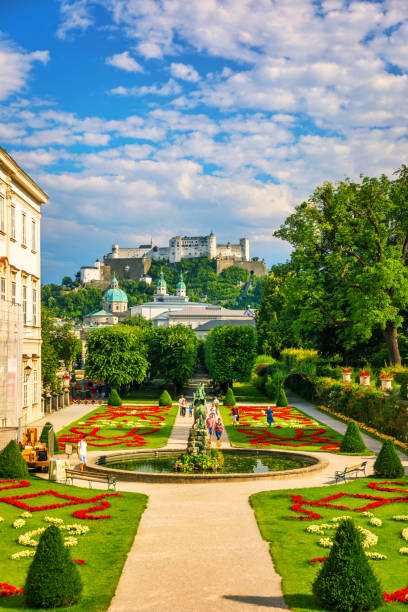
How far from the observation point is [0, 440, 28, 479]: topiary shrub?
18.2 meters

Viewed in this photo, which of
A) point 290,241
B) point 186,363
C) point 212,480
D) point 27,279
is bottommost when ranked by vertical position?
point 212,480

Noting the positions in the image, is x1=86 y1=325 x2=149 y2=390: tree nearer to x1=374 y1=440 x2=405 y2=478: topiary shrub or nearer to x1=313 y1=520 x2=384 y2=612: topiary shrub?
x1=374 y1=440 x2=405 y2=478: topiary shrub

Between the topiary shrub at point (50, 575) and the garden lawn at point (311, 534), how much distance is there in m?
3.28

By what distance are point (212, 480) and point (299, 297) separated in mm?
26952

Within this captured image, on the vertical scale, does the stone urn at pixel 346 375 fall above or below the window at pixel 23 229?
below

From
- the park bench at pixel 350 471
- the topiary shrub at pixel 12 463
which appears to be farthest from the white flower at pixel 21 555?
the park bench at pixel 350 471

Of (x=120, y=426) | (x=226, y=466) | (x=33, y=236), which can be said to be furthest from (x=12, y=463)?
(x=33, y=236)

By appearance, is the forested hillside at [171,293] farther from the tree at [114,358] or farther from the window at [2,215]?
the window at [2,215]

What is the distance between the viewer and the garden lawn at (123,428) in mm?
26406

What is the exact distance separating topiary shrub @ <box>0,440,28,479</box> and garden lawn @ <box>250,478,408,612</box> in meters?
7.19

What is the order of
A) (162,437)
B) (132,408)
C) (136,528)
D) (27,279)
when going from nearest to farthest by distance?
(136,528) → (162,437) → (27,279) → (132,408)

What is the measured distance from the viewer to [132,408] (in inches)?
1633

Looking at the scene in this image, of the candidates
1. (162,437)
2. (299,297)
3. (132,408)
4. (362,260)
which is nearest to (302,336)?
(299,297)

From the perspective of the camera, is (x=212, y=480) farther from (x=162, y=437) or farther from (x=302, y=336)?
(x=302, y=336)
